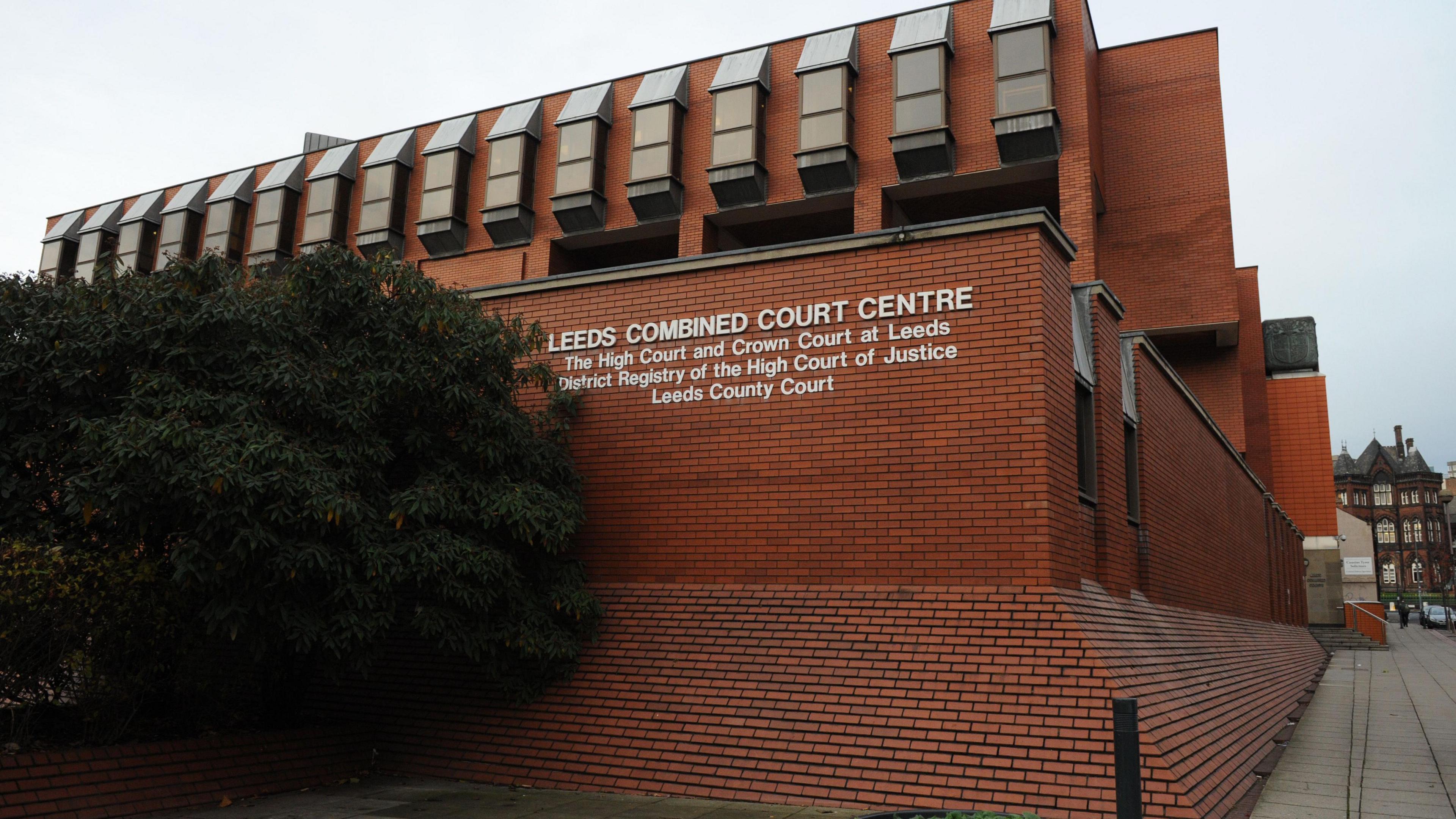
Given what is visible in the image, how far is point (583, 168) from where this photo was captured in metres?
23.1

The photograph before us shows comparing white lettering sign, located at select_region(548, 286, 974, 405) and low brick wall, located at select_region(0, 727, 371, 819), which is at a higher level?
white lettering sign, located at select_region(548, 286, 974, 405)

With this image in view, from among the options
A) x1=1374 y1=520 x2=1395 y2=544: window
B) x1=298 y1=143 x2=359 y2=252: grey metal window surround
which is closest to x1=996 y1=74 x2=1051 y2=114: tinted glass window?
x1=298 y1=143 x2=359 y2=252: grey metal window surround

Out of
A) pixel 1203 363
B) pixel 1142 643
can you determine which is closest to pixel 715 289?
pixel 1142 643

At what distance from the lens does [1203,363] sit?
2539cm

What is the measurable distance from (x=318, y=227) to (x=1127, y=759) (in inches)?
998

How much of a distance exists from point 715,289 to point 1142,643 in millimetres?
5264

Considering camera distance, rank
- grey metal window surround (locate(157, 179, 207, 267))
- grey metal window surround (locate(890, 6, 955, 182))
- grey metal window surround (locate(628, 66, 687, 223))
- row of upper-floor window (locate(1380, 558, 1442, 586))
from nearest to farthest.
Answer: grey metal window surround (locate(890, 6, 955, 182)), grey metal window surround (locate(628, 66, 687, 223)), grey metal window surround (locate(157, 179, 207, 267)), row of upper-floor window (locate(1380, 558, 1442, 586))

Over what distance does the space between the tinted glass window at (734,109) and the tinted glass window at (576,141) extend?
3140 millimetres

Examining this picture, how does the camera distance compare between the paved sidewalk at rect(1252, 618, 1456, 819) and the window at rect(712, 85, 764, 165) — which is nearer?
the paved sidewalk at rect(1252, 618, 1456, 819)

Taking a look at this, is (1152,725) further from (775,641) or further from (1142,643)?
(775,641)

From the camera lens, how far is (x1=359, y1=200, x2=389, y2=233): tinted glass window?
25.1 m

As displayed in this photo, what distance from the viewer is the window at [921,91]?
1997 cm

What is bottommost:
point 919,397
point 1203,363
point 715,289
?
point 919,397

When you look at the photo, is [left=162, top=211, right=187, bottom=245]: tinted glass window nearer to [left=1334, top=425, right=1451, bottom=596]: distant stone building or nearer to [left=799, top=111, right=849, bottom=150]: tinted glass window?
[left=799, top=111, right=849, bottom=150]: tinted glass window
